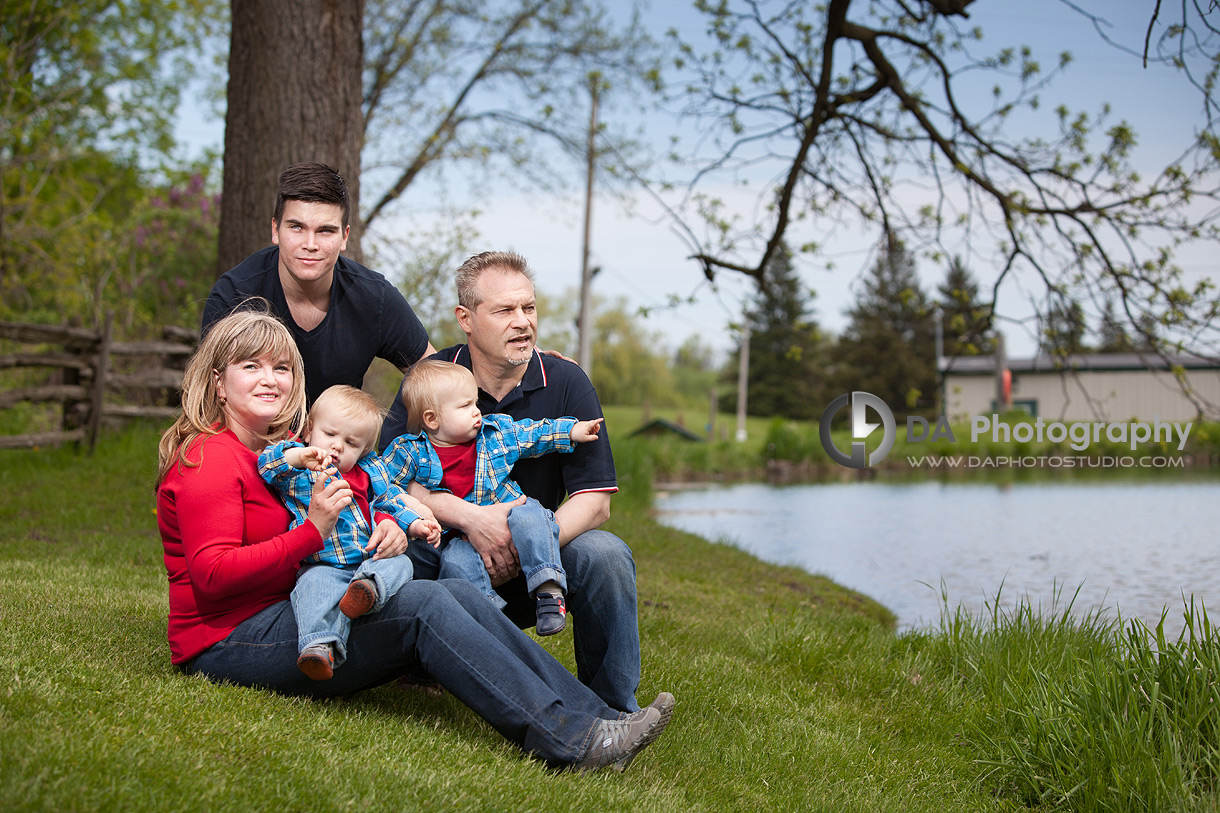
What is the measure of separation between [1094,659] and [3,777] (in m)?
3.59

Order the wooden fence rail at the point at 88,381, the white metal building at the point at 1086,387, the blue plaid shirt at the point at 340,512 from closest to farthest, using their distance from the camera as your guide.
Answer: the blue plaid shirt at the point at 340,512
the wooden fence rail at the point at 88,381
the white metal building at the point at 1086,387

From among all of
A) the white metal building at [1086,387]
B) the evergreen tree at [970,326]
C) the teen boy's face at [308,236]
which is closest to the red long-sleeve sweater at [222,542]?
the teen boy's face at [308,236]

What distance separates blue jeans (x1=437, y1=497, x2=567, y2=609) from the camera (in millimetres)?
2830

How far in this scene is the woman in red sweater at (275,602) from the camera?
253 centimetres

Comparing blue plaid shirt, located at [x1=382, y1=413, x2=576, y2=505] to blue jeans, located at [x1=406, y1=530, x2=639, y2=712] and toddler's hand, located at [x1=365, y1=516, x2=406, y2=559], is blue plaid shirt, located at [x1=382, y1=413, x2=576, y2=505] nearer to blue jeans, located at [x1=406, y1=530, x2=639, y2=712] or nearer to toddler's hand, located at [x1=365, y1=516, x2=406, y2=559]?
blue jeans, located at [x1=406, y1=530, x2=639, y2=712]

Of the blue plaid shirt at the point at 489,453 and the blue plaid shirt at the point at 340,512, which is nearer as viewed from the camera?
the blue plaid shirt at the point at 340,512

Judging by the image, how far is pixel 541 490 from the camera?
3.22 m

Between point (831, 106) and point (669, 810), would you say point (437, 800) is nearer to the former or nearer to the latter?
point (669, 810)

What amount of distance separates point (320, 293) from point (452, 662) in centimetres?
153

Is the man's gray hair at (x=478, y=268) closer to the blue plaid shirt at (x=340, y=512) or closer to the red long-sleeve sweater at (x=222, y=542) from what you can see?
the blue plaid shirt at (x=340, y=512)

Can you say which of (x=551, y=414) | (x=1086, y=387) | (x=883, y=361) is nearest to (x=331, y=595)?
(x=551, y=414)

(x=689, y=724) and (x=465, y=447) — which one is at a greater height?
(x=465, y=447)

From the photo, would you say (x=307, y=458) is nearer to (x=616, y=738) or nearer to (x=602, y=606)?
(x=602, y=606)

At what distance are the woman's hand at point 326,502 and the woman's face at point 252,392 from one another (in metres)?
0.30
